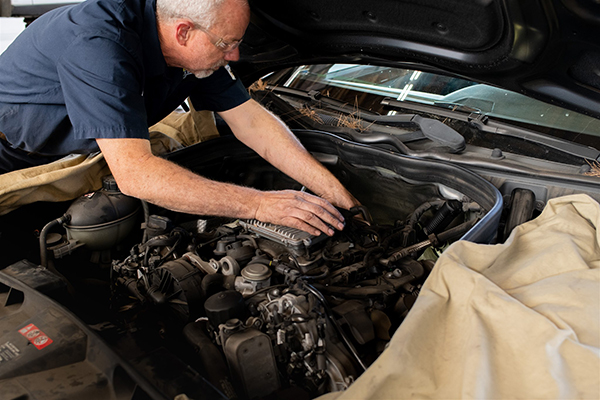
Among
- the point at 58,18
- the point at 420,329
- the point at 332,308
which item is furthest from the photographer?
the point at 58,18

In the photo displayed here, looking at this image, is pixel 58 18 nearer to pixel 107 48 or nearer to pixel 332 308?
pixel 107 48

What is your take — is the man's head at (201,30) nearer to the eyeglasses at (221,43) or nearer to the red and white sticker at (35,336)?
the eyeglasses at (221,43)

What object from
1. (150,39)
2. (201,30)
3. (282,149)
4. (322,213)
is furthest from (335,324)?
(150,39)

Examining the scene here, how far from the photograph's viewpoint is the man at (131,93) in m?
1.49

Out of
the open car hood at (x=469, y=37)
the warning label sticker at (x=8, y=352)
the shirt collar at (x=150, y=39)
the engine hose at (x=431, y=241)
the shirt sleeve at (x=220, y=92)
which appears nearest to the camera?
the warning label sticker at (x=8, y=352)

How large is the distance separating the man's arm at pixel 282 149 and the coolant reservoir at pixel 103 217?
540 millimetres

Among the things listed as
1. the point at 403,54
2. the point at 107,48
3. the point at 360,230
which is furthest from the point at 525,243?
the point at 107,48

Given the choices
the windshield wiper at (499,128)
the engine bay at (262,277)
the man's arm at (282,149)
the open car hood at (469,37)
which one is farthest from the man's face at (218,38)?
the windshield wiper at (499,128)

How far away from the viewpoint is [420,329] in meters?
0.96

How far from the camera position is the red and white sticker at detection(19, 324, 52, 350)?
116 cm

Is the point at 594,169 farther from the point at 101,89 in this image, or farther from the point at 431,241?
the point at 101,89

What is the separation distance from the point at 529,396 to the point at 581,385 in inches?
3.4

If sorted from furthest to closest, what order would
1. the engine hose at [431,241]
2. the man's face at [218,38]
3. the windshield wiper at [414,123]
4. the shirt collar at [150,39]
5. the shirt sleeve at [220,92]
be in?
the shirt sleeve at [220,92] → the windshield wiper at [414,123] → the shirt collar at [150,39] → the man's face at [218,38] → the engine hose at [431,241]

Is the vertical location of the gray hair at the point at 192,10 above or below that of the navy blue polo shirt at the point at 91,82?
above
